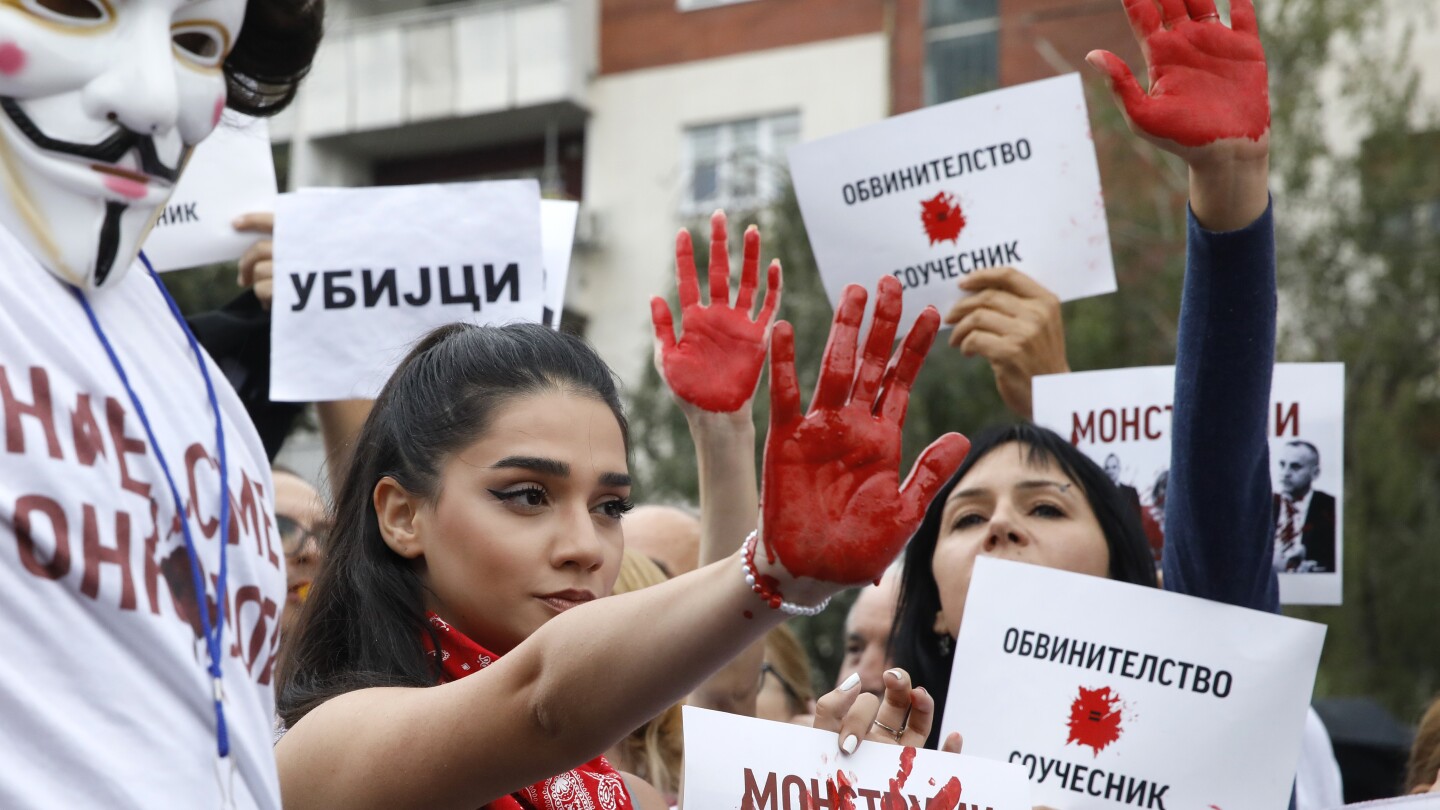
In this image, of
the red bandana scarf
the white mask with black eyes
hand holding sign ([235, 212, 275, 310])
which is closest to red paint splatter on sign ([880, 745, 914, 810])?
the red bandana scarf

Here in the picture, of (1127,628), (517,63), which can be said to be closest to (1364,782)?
(1127,628)

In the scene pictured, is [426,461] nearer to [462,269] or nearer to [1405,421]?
[462,269]

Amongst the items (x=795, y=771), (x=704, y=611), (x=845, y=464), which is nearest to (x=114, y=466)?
(x=704, y=611)

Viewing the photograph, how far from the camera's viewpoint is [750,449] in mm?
2908

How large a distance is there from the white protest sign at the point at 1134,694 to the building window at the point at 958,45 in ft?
51.2

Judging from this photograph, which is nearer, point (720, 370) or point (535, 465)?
point (535, 465)

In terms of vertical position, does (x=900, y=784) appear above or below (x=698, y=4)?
below

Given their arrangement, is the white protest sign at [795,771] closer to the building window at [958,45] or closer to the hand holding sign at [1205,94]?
the hand holding sign at [1205,94]

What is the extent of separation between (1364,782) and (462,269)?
4295mm

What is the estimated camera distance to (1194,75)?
2.64 meters

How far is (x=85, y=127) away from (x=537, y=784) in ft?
3.50

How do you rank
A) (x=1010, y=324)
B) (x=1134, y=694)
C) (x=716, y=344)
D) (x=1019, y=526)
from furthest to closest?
(x=1010, y=324) < (x=1019, y=526) < (x=1134, y=694) < (x=716, y=344)

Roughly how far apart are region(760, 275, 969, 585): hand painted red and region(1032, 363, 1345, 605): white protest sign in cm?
200

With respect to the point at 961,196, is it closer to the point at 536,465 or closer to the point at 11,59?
the point at 536,465
